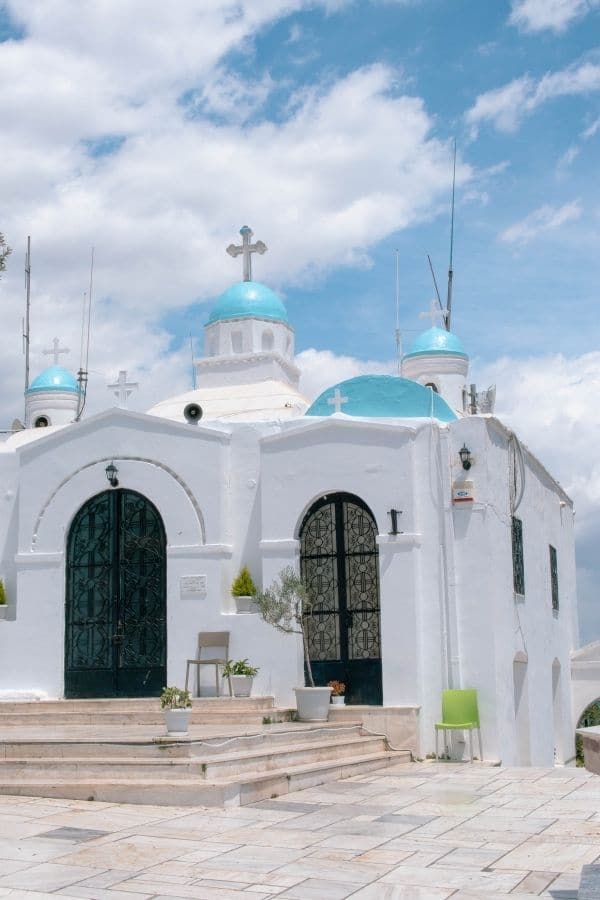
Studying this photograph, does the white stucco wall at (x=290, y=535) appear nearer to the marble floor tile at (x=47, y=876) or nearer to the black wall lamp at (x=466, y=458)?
the black wall lamp at (x=466, y=458)

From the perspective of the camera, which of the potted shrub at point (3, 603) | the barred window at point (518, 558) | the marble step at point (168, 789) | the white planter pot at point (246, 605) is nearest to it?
the marble step at point (168, 789)

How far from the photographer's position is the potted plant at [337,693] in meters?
14.4

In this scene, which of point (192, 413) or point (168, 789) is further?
point (192, 413)

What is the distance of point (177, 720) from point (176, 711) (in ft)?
0.33

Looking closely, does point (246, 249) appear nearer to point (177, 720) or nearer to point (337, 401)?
point (337, 401)

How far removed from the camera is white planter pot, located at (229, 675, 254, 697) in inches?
576

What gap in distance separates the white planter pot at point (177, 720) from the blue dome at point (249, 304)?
435 inches

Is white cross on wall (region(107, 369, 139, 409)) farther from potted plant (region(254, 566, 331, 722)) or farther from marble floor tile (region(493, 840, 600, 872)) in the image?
marble floor tile (region(493, 840, 600, 872))

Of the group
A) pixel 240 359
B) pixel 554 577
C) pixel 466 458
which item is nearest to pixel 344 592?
pixel 466 458

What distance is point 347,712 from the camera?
45.9ft

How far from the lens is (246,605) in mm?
15320

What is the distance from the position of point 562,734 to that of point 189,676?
8.33 m

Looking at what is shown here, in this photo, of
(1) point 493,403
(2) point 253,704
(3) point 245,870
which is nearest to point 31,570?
(2) point 253,704

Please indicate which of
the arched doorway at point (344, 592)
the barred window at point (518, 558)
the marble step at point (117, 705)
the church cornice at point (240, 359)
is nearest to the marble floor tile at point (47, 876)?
the marble step at point (117, 705)
